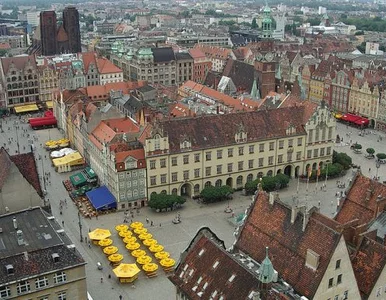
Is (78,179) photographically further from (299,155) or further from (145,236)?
(299,155)

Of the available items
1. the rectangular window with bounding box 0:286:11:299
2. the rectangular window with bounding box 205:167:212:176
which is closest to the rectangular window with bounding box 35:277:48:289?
the rectangular window with bounding box 0:286:11:299

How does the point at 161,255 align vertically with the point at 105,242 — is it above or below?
below

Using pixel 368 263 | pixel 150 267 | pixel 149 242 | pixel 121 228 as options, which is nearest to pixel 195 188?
pixel 121 228

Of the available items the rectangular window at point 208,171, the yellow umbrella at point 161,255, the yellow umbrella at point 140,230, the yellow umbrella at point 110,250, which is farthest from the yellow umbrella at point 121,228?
the rectangular window at point 208,171

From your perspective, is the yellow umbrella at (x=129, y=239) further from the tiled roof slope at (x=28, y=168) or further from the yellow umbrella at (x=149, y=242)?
the tiled roof slope at (x=28, y=168)

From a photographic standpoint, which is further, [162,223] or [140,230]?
[162,223]

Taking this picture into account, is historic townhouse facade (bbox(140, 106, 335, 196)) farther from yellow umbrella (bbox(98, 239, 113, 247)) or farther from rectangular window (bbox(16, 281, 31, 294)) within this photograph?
rectangular window (bbox(16, 281, 31, 294))
